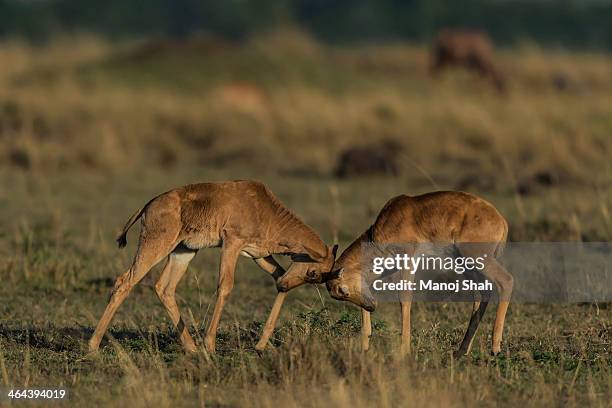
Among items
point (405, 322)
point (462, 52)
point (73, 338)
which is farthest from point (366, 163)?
point (462, 52)

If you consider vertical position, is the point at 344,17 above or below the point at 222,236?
above

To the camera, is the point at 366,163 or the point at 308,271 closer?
the point at 308,271

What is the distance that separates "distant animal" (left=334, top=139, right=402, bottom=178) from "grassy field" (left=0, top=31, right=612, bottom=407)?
0.27 metres

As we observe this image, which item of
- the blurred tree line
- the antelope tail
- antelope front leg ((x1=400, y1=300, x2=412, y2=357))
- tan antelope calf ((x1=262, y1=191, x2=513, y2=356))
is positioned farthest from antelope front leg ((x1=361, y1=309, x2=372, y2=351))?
the blurred tree line

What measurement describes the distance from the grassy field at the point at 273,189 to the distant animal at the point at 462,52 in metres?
1.03

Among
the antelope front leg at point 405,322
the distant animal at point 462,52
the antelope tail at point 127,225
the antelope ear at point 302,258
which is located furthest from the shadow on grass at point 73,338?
the distant animal at point 462,52

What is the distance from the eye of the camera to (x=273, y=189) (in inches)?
671

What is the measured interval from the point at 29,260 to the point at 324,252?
170 inches

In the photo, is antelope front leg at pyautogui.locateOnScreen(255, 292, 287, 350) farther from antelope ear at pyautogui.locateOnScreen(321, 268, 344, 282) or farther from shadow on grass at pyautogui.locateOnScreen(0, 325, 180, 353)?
shadow on grass at pyautogui.locateOnScreen(0, 325, 180, 353)

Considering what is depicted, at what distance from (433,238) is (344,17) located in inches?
3512

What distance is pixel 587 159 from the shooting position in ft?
59.0

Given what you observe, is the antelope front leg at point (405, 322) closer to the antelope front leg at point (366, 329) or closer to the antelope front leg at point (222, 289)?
the antelope front leg at point (366, 329)

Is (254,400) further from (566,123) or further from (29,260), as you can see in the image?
(566,123)

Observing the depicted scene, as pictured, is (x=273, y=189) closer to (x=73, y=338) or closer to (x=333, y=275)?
(x=73, y=338)
